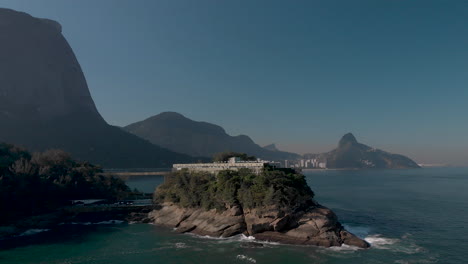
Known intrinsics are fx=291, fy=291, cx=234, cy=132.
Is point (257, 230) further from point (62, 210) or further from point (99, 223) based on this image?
point (62, 210)

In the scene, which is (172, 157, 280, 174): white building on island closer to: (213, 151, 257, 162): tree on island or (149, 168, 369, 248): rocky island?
(149, 168, 369, 248): rocky island

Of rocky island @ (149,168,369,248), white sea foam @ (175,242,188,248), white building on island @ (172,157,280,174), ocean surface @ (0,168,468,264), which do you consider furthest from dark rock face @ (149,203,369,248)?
white building on island @ (172,157,280,174)

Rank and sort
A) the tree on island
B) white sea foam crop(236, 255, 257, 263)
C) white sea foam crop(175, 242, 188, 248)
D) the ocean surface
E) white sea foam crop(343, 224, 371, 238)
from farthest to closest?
the tree on island < white sea foam crop(343, 224, 371, 238) < white sea foam crop(175, 242, 188, 248) < the ocean surface < white sea foam crop(236, 255, 257, 263)

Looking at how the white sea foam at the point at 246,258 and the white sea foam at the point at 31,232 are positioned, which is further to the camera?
the white sea foam at the point at 31,232

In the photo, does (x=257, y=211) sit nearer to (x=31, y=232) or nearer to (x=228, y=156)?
(x=228, y=156)

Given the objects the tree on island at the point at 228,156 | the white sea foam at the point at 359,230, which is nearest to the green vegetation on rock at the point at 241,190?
the white sea foam at the point at 359,230

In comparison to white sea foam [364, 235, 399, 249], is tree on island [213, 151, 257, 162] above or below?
above

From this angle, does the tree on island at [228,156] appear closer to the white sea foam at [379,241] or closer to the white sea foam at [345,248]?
the white sea foam at [379,241]

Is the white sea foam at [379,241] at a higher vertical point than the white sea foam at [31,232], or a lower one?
higher
